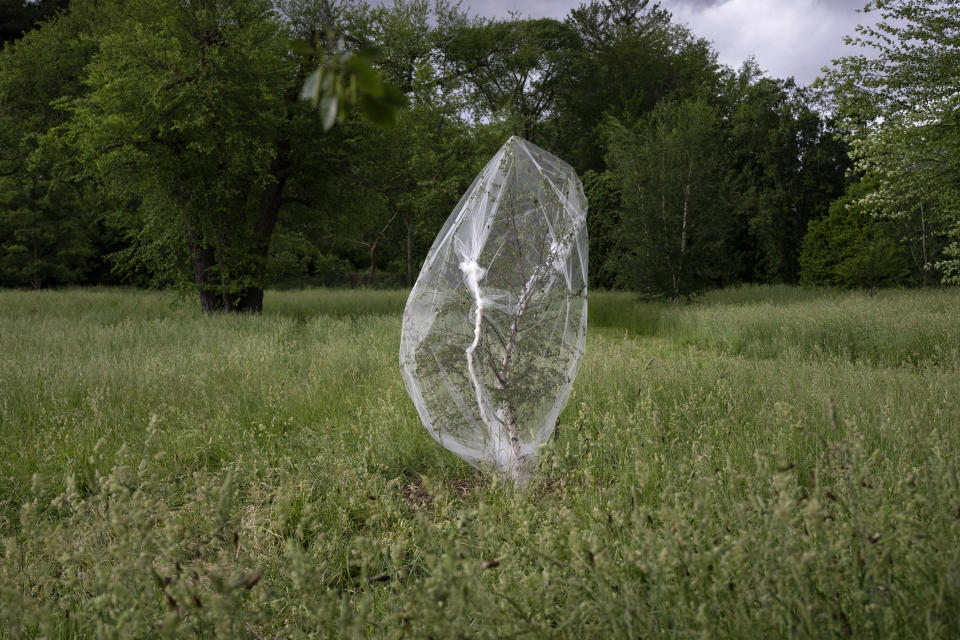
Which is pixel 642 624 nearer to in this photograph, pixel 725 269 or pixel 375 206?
pixel 375 206

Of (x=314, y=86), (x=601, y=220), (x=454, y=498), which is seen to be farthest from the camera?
(x=601, y=220)

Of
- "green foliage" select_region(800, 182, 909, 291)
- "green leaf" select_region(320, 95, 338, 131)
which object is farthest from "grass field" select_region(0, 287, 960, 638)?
"green foliage" select_region(800, 182, 909, 291)

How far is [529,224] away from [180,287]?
456 inches

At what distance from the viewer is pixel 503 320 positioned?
346 centimetres

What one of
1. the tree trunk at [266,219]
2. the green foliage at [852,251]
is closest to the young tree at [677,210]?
the green foliage at [852,251]

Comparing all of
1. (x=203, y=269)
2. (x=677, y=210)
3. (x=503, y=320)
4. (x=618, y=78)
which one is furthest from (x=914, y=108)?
(x=618, y=78)

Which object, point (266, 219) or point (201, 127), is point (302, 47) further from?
point (266, 219)

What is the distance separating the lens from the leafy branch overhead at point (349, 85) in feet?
3.25

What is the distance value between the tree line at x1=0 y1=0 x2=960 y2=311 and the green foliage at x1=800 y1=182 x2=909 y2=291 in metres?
0.10

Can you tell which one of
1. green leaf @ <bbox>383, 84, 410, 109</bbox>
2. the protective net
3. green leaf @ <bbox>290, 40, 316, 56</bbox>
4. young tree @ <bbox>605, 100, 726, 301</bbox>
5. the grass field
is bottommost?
the grass field

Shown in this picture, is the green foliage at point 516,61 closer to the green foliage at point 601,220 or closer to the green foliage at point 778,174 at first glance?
the green foliage at point 601,220

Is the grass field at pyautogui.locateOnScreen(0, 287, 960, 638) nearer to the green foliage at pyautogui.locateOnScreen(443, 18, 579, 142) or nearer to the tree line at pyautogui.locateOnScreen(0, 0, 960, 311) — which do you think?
the tree line at pyautogui.locateOnScreen(0, 0, 960, 311)

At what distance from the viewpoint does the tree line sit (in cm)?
1016

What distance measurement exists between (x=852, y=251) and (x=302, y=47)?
23338 mm
